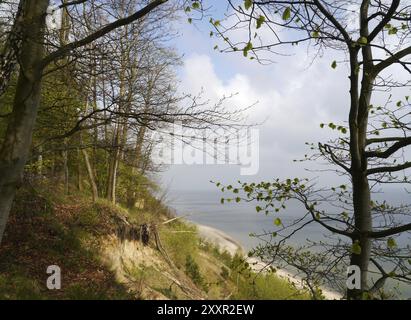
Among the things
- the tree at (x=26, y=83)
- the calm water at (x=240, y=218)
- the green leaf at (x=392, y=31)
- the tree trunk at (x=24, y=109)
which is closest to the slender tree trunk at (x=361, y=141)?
the green leaf at (x=392, y=31)

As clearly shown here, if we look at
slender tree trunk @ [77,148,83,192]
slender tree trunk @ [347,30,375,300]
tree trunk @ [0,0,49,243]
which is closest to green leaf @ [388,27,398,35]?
slender tree trunk @ [347,30,375,300]

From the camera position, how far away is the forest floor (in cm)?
743

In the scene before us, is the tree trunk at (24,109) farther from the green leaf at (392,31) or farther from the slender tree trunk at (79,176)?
the slender tree trunk at (79,176)

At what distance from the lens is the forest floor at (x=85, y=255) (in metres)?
7.43

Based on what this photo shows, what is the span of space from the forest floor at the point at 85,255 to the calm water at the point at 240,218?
1.49 meters

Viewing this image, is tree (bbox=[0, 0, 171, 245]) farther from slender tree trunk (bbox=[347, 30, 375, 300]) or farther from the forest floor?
the forest floor

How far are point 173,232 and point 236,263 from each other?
41.9ft

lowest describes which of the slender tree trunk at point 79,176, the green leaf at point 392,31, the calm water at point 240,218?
the calm water at point 240,218

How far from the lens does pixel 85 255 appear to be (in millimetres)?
9500

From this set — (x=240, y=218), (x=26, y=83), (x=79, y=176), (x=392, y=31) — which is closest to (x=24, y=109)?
(x=26, y=83)

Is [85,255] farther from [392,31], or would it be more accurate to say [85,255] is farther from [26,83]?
[392,31]

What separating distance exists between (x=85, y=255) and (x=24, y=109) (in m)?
6.01
